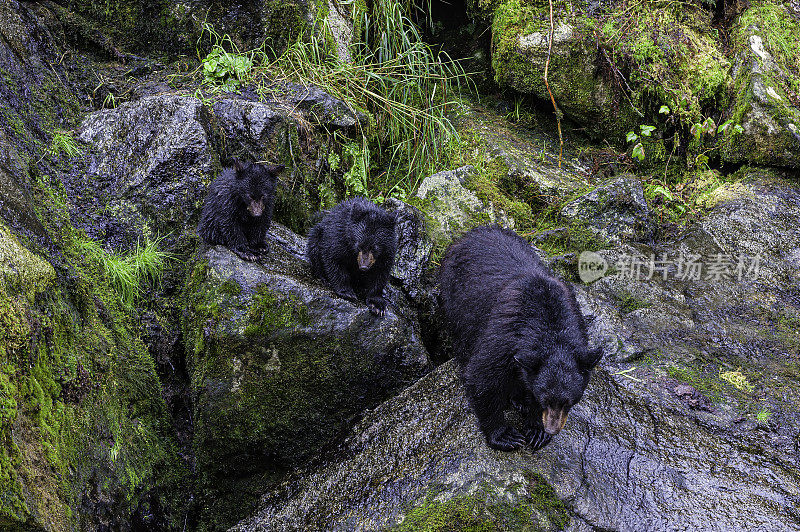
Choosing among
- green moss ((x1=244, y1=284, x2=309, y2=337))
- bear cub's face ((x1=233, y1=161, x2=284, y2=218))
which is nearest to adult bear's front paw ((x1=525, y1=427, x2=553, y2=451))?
green moss ((x1=244, y1=284, x2=309, y2=337))

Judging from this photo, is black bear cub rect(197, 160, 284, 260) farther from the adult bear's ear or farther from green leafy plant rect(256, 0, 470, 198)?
the adult bear's ear

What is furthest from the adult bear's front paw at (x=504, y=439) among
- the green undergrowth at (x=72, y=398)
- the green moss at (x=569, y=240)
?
the green moss at (x=569, y=240)

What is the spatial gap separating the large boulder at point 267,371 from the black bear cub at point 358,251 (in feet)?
0.64

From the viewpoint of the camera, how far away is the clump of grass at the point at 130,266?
494 centimetres

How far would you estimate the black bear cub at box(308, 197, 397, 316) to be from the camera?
4703mm

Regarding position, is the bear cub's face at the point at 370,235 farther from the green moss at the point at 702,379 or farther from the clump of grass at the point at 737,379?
the clump of grass at the point at 737,379

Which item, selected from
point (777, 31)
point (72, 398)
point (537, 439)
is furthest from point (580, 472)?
point (777, 31)

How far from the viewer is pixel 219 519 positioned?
14.8 feet

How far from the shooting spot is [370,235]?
4.71 m

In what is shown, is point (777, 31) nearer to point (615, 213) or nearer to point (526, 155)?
point (526, 155)

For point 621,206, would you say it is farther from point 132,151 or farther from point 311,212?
point 132,151

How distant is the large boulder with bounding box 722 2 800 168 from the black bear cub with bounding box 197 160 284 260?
6004 mm

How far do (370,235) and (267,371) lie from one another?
1.37 meters

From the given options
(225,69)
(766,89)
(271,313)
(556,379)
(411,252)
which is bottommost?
(411,252)
